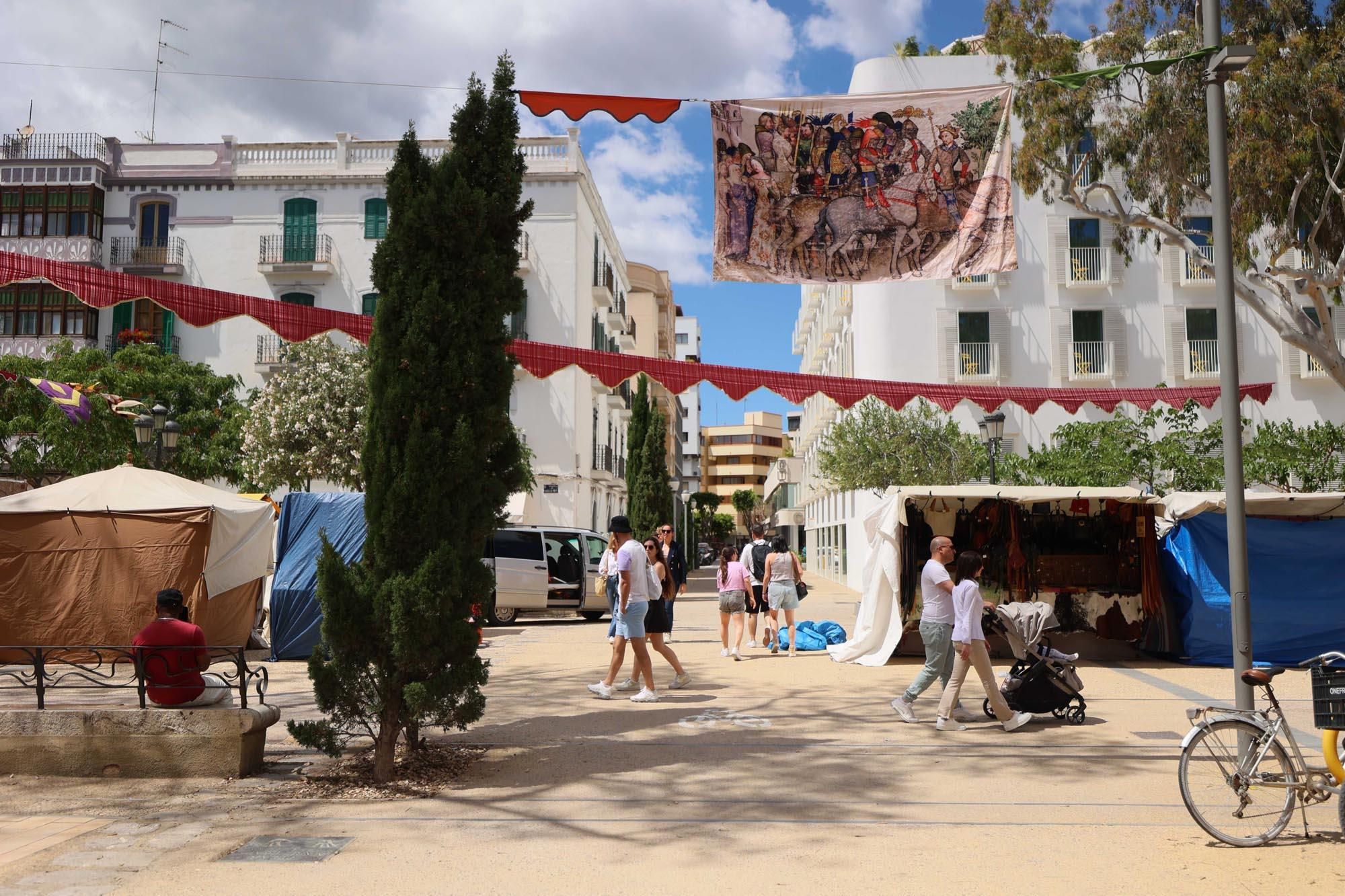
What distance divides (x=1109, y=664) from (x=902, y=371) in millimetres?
18927

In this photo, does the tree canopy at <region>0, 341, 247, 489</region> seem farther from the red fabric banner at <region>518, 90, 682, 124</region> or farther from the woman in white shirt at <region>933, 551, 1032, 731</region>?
the woman in white shirt at <region>933, 551, 1032, 731</region>

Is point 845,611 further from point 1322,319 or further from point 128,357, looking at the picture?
point 128,357

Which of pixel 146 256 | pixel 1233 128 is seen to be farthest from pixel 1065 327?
pixel 146 256

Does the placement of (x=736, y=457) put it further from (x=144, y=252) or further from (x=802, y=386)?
(x=802, y=386)

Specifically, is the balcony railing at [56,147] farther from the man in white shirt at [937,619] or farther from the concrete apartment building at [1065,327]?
the man in white shirt at [937,619]

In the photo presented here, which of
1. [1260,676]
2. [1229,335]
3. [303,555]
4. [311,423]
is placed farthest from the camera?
[311,423]

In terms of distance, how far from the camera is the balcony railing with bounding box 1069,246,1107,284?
32.0 metres

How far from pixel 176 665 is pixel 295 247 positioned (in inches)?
1184

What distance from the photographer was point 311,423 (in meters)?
26.8

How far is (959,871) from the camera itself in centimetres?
521

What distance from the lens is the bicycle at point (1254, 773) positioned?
559 cm

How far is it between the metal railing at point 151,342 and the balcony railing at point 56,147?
5.92m

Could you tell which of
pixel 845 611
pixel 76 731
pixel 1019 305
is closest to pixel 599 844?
pixel 76 731

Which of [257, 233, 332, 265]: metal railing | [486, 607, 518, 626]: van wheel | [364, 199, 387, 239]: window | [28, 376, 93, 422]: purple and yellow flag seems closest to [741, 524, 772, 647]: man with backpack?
[486, 607, 518, 626]: van wheel
